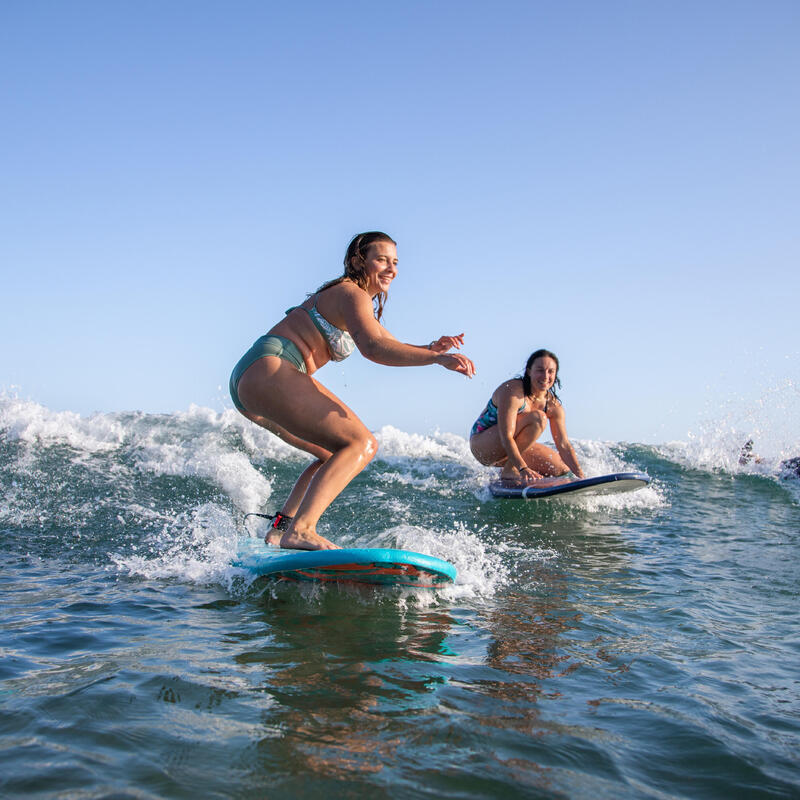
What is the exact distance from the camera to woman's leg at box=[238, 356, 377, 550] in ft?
12.9

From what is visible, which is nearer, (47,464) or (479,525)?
(479,525)

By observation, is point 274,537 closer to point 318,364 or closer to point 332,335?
point 318,364

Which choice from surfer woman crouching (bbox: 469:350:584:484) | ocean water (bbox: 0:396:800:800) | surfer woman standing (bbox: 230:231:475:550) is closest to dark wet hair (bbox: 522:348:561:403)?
surfer woman crouching (bbox: 469:350:584:484)

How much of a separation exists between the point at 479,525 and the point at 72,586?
154 inches

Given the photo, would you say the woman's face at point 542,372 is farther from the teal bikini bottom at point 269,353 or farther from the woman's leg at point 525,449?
the teal bikini bottom at point 269,353

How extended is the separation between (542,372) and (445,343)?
15.4ft

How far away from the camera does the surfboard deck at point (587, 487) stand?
7.25 m

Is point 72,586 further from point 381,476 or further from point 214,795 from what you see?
point 381,476

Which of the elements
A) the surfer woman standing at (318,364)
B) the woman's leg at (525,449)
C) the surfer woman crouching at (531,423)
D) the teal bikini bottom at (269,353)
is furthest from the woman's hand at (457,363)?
the woman's leg at (525,449)

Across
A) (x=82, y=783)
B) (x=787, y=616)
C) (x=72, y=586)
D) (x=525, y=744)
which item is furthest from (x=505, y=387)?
(x=82, y=783)

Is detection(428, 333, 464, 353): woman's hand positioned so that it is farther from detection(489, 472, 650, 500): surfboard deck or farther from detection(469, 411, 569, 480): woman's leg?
detection(469, 411, 569, 480): woman's leg

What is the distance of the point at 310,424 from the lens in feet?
13.0

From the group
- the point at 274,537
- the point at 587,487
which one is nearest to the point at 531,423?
the point at 587,487

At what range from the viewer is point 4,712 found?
224 centimetres
